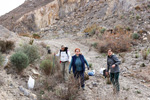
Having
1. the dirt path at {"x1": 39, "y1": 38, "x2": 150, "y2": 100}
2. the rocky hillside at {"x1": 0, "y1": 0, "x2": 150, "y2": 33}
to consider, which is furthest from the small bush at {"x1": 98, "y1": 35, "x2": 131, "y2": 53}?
the dirt path at {"x1": 39, "y1": 38, "x2": 150, "y2": 100}

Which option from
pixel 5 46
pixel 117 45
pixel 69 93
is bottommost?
pixel 69 93

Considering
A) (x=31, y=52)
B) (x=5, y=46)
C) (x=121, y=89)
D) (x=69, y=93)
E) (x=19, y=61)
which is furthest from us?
(x=5, y=46)

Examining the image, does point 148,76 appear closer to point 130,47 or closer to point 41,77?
point 41,77

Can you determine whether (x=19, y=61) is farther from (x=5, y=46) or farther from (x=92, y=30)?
(x=92, y=30)

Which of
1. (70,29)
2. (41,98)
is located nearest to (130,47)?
(41,98)

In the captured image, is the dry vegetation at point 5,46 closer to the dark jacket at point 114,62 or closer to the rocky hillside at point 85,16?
the dark jacket at point 114,62

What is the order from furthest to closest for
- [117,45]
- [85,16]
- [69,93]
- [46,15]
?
[46,15], [85,16], [117,45], [69,93]

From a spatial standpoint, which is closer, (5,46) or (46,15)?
(5,46)

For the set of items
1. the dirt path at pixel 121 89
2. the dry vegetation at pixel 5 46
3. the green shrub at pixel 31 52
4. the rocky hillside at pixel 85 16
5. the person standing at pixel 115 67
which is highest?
the rocky hillside at pixel 85 16

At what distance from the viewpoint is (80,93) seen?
4449mm

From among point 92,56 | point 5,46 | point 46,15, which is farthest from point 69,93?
point 46,15

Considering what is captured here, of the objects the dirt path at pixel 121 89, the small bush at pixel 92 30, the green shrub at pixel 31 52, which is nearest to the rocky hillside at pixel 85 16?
the small bush at pixel 92 30

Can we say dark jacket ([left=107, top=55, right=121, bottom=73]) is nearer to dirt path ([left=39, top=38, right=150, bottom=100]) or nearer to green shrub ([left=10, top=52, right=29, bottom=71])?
dirt path ([left=39, top=38, right=150, bottom=100])

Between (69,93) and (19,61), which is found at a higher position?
(19,61)
